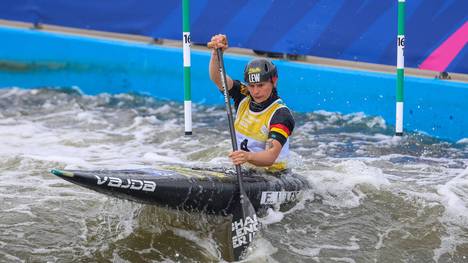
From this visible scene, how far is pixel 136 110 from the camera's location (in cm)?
949

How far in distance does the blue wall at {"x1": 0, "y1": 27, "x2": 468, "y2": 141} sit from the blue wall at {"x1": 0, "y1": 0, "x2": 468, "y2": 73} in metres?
0.22

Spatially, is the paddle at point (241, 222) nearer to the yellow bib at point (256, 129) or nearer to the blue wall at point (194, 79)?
the yellow bib at point (256, 129)

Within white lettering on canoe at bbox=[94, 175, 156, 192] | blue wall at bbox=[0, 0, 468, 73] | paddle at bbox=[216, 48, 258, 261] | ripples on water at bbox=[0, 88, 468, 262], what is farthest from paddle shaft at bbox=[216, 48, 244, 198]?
blue wall at bbox=[0, 0, 468, 73]

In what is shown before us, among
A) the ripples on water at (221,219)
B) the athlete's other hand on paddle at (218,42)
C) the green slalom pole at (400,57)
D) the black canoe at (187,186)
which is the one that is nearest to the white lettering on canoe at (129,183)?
the black canoe at (187,186)

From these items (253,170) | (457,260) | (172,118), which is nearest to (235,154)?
(253,170)

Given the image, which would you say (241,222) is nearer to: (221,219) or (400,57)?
(221,219)

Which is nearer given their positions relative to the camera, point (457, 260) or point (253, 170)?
point (457, 260)

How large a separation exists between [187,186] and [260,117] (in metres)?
0.86

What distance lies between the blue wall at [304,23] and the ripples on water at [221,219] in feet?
2.47

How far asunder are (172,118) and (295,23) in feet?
5.57

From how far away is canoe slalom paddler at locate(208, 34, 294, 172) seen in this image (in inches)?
213

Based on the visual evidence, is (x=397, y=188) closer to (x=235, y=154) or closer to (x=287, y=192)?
(x=287, y=192)

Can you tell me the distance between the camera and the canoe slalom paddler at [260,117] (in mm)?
5402

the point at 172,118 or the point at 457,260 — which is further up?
the point at 172,118
